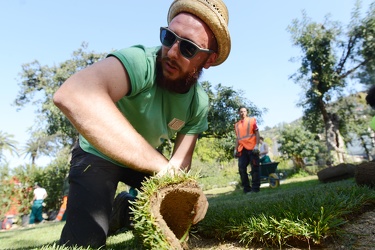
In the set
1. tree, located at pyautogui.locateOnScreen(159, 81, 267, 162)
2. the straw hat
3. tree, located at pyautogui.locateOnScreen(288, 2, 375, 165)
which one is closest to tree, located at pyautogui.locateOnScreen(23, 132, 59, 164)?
tree, located at pyautogui.locateOnScreen(159, 81, 267, 162)

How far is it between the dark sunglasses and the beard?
0.34 ft

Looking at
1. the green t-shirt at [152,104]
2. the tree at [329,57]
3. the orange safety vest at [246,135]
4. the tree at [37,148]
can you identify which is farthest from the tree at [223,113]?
the tree at [37,148]

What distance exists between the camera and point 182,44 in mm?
2053

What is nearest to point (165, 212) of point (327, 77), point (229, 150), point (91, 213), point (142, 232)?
point (142, 232)

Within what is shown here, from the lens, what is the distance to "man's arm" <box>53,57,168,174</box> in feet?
4.58

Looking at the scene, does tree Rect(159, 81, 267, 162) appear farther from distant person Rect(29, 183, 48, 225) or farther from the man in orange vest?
the man in orange vest

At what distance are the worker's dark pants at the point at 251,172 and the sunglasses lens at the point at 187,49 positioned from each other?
6.09m

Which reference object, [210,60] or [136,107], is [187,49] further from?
[136,107]

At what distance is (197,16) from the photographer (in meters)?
2.09

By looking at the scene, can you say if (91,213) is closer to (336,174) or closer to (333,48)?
(336,174)

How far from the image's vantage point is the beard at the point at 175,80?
2.21m

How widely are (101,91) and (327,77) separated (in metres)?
19.0

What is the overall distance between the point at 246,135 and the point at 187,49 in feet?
20.1

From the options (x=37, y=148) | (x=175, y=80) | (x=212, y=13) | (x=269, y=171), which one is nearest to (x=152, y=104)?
(x=175, y=80)
